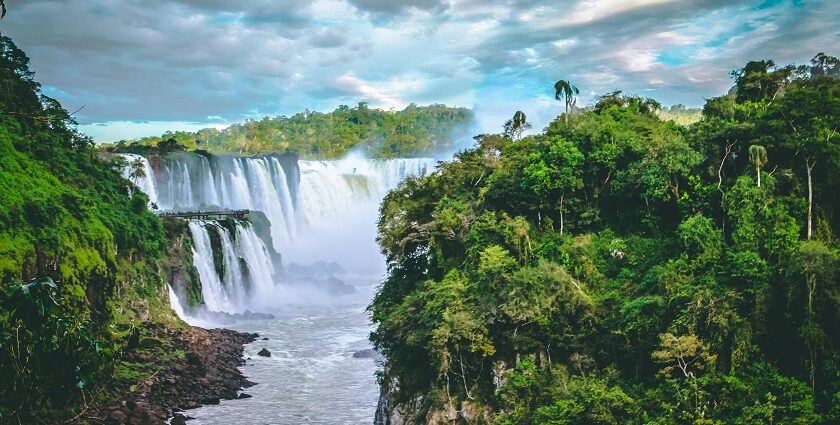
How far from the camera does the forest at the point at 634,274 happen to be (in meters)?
14.7

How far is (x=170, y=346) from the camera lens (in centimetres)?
2747

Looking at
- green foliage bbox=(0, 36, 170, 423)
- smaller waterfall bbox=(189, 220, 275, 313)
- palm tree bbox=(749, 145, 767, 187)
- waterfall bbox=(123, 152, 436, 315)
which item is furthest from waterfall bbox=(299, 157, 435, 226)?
palm tree bbox=(749, 145, 767, 187)

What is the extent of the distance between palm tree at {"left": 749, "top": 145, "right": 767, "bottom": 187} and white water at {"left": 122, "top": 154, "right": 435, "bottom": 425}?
11.4 metres

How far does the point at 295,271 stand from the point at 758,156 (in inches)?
1397

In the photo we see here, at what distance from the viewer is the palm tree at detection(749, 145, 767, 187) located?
17.3 meters

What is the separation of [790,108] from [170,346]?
21751mm

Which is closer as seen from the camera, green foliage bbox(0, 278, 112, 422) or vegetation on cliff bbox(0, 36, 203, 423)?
green foliage bbox(0, 278, 112, 422)

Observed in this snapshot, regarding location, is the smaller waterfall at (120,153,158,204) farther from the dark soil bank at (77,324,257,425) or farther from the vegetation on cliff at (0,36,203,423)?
the dark soil bank at (77,324,257,425)

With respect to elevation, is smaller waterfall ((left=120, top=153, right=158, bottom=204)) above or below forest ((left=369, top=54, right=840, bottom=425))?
above

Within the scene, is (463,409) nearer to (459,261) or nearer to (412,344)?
(412,344)

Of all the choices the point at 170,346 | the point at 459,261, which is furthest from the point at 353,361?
the point at 459,261

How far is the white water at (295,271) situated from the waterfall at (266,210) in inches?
2.9

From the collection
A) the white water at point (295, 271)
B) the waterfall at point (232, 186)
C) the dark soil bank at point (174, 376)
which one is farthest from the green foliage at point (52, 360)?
the waterfall at point (232, 186)

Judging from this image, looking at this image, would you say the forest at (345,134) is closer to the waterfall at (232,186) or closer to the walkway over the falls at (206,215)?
the waterfall at (232,186)
